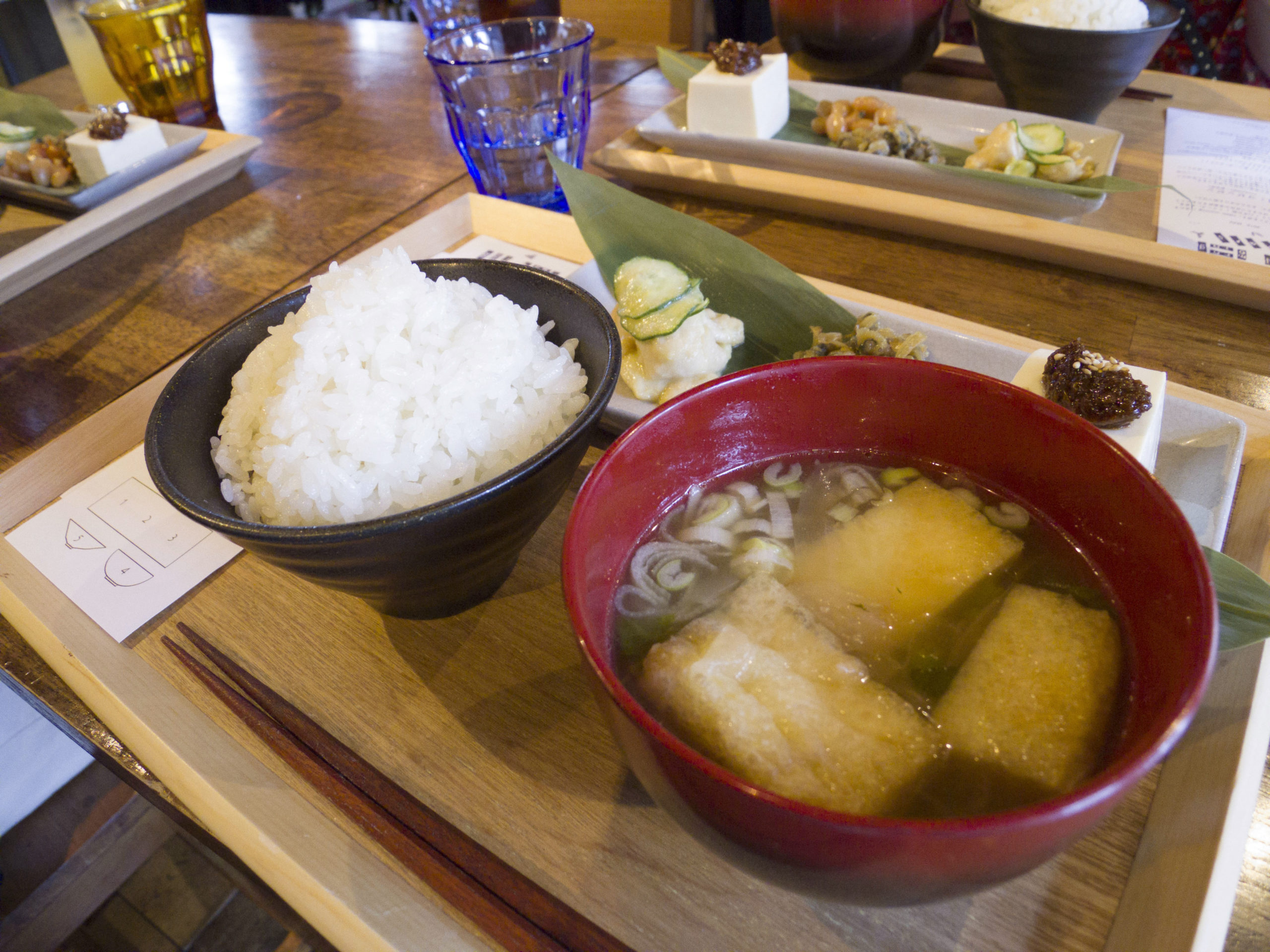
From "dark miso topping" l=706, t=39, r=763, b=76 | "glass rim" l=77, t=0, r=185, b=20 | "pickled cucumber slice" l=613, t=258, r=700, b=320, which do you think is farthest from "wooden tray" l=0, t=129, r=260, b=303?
"pickled cucumber slice" l=613, t=258, r=700, b=320

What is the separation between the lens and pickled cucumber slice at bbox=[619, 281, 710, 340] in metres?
1.37

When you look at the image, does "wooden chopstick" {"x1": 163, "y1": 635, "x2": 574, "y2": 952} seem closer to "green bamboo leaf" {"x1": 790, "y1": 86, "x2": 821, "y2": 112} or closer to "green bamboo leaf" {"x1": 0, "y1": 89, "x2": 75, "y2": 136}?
"green bamboo leaf" {"x1": 790, "y1": 86, "x2": 821, "y2": 112}

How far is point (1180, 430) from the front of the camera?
Answer: 4.18ft

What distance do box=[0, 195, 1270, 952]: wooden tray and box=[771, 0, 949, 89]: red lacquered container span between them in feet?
5.92

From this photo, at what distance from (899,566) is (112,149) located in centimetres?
268

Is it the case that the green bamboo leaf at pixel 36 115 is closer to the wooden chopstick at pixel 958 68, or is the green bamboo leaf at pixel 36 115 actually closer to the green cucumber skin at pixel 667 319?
the green cucumber skin at pixel 667 319

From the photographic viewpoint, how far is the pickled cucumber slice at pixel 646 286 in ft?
4.60

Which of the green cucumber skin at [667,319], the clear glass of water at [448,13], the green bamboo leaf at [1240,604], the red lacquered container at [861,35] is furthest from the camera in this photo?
the clear glass of water at [448,13]

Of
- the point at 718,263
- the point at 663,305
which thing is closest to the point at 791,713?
the point at 663,305

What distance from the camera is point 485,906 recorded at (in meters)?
0.84

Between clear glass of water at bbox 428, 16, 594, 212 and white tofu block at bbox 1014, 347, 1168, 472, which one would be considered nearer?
white tofu block at bbox 1014, 347, 1168, 472

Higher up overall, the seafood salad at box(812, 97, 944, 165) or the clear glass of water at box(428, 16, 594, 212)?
the clear glass of water at box(428, 16, 594, 212)

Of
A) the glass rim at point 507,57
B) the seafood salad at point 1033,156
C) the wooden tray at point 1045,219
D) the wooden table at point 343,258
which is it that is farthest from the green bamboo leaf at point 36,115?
the seafood salad at point 1033,156

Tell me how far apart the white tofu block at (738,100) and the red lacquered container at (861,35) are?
14.3 inches
